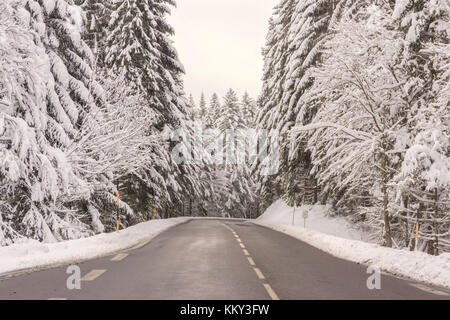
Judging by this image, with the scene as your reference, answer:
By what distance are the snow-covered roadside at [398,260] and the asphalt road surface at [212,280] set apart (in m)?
0.51

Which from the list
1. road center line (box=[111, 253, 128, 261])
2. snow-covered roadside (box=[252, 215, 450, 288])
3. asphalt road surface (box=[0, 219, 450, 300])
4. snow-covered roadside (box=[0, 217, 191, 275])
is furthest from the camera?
road center line (box=[111, 253, 128, 261])

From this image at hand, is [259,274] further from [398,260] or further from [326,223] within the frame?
[326,223]

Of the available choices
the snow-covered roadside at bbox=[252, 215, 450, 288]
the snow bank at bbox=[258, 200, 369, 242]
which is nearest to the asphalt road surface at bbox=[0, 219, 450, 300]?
the snow-covered roadside at bbox=[252, 215, 450, 288]

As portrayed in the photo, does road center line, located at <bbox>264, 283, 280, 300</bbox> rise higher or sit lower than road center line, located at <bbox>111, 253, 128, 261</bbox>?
higher

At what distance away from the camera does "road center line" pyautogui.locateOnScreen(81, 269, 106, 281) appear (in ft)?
28.6

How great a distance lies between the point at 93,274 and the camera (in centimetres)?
923

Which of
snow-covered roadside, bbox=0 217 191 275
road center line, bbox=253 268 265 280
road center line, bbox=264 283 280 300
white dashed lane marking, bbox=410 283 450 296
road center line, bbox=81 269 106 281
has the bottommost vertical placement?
white dashed lane marking, bbox=410 283 450 296

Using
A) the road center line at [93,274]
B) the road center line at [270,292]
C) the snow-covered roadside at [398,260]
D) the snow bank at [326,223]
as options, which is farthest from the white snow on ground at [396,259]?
the snow bank at [326,223]

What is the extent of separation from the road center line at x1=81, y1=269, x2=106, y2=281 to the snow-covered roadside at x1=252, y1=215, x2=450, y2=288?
6.75 metres

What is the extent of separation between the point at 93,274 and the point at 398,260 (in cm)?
731

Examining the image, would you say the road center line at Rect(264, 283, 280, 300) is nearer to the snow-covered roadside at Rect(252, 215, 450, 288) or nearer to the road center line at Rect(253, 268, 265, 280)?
the road center line at Rect(253, 268, 265, 280)

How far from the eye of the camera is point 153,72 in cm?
2797

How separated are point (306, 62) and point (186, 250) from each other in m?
16.0

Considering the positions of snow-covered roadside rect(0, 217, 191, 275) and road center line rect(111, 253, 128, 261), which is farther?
road center line rect(111, 253, 128, 261)
